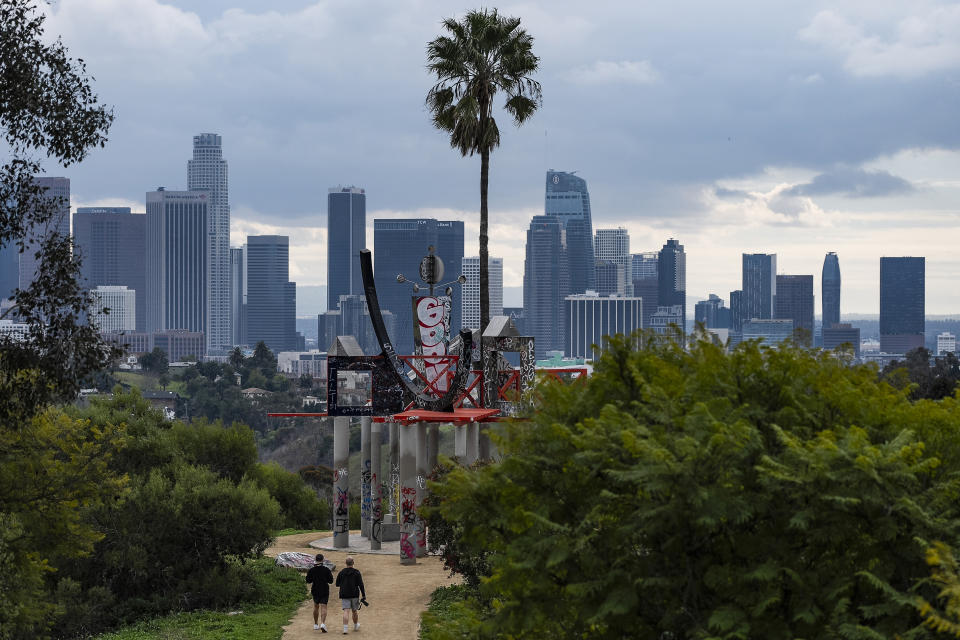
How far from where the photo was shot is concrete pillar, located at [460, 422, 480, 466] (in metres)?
29.9

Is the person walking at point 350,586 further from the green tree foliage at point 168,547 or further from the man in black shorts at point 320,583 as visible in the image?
the green tree foliage at point 168,547

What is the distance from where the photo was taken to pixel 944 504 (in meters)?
9.69

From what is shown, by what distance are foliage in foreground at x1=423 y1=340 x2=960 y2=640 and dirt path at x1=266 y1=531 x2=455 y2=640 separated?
10724 millimetres

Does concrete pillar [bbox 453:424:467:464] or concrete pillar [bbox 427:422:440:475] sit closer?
concrete pillar [bbox 427:422:440:475]

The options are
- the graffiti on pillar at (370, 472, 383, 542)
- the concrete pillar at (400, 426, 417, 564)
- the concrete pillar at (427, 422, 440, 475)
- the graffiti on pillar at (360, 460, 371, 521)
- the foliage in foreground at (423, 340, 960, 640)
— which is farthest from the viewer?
the graffiti on pillar at (360, 460, 371, 521)

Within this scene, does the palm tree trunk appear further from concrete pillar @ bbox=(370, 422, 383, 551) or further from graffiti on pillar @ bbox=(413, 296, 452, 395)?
concrete pillar @ bbox=(370, 422, 383, 551)

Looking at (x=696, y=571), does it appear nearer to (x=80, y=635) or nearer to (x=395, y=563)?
(x=80, y=635)

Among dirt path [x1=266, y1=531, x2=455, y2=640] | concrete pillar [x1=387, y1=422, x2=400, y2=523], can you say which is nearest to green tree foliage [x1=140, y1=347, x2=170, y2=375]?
concrete pillar [x1=387, y1=422, x2=400, y2=523]

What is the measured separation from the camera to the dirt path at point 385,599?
2209cm

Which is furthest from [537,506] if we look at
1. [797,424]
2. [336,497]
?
[336,497]

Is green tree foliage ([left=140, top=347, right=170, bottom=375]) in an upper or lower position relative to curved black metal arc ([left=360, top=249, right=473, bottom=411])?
lower

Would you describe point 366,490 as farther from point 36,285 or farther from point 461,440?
point 36,285

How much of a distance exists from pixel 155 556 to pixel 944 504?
19.4 meters

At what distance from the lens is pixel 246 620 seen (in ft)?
76.7
